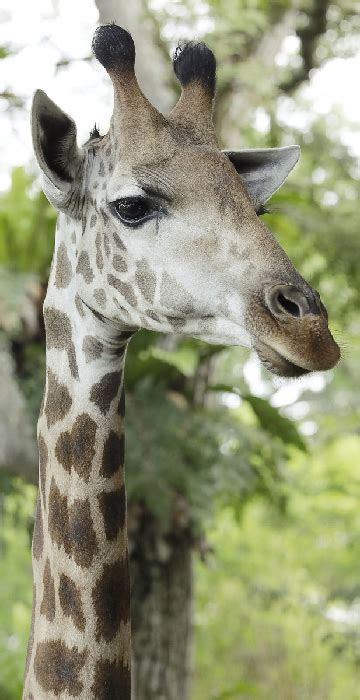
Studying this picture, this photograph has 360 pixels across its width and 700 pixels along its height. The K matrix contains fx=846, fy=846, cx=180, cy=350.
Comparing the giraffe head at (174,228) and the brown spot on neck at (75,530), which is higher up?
the giraffe head at (174,228)

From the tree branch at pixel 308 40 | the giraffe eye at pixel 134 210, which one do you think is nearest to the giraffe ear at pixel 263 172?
the giraffe eye at pixel 134 210

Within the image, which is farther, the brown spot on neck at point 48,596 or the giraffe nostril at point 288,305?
the brown spot on neck at point 48,596

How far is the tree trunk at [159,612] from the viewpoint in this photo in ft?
9.00

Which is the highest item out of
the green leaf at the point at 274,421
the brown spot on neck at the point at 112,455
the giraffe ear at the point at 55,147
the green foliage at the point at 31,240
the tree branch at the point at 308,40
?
the tree branch at the point at 308,40

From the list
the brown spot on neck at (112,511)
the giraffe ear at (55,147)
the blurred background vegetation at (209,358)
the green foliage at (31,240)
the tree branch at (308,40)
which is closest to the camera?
the giraffe ear at (55,147)

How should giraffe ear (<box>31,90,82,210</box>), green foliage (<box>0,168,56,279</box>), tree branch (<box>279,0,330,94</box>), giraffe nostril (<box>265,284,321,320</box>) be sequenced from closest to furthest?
giraffe nostril (<box>265,284,321,320</box>)
giraffe ear (<box>31,90,82,210</box>)
green foliage (<box>0,168,56,279</box>)
tree branch (<box>279,0,330,94</box>)

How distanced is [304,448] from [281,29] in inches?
68.7

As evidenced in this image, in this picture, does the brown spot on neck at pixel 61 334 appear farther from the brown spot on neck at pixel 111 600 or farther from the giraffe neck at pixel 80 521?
the brown spot on neck at pixel 111 600

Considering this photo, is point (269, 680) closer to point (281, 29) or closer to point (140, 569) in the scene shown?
point (140, 569)

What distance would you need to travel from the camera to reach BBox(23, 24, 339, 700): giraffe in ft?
3.23

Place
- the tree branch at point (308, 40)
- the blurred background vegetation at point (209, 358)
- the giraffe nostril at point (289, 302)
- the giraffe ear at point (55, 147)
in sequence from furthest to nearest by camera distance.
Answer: the tree branch at point (308, 40), the blurred background vegetation at point (209, 358), the giraffe ear at point (55, 147), the giraffe nostril at point (289, 302)

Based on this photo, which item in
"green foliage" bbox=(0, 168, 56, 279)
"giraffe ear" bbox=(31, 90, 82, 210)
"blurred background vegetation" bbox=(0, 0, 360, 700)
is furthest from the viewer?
"green foliage" bbox=(0, 168, 56, 279)

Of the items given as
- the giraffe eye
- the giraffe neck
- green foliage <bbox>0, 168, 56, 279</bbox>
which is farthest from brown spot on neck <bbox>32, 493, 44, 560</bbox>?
green foliage <bbox>0, 168, 56, 279</bbox>

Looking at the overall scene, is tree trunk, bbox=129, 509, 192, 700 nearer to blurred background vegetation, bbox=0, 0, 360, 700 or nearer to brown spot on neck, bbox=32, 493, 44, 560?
blurred background vegetation, bbox=0, 0, 360, 700
